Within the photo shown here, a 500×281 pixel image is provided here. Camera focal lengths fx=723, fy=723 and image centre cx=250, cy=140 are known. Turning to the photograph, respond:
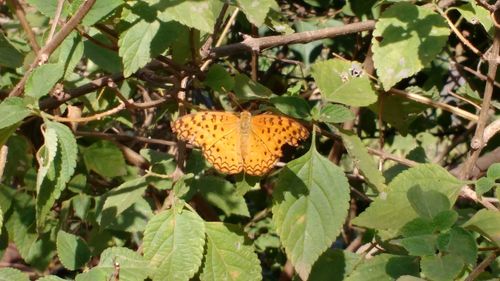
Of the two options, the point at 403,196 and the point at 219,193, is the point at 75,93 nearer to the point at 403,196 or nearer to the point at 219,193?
the point at 219,193

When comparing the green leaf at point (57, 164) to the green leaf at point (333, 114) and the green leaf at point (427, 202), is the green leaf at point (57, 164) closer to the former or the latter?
the green leaf at point (333, 114)

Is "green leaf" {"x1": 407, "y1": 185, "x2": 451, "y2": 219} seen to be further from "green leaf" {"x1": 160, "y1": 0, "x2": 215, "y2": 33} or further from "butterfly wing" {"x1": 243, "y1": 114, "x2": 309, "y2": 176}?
"green leaf" {"x1": 160, "y1": 0, "x2": 215, "y2": 33}

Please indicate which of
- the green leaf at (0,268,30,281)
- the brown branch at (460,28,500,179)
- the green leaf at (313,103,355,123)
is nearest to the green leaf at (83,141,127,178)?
the green leaf at (0,268,30,281)

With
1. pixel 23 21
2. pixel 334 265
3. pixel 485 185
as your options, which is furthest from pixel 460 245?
pixel 23 21

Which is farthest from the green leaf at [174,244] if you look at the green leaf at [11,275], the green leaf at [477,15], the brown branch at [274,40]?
the green leaf at [477,15]

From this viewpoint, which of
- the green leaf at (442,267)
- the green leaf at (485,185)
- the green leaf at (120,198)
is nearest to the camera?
the green leaf at (442,267)
